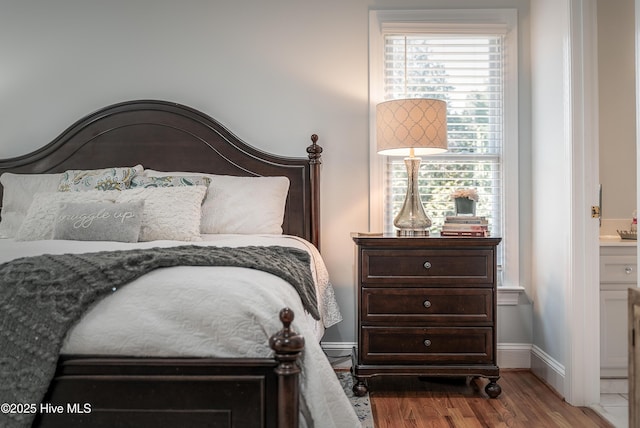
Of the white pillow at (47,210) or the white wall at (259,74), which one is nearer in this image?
the white pillow at (47,210)

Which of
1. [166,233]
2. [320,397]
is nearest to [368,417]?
[320,397]

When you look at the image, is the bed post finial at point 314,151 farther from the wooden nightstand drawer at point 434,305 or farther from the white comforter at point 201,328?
the white comforter at point 201,328

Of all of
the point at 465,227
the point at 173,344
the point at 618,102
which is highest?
the point at 618,102

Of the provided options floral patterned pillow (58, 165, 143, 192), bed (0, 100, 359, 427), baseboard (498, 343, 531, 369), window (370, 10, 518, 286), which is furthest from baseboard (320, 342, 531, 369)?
floral patterned pillow (58, 165, 143, 192)

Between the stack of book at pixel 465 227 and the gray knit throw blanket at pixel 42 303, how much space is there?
1631 millimetres

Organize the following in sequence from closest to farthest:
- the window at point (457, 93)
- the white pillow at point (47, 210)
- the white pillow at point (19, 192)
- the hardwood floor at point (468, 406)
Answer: the hardwood floor at point (468, 406)
the white pillow at point (47, 210)
the white pillow at point (19, 192)
the window at point (457, 93)

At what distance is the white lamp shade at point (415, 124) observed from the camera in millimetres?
2746

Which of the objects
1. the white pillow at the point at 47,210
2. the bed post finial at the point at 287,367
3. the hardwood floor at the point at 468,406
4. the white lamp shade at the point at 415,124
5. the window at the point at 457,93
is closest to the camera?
the bed post finial at the point at 287,367

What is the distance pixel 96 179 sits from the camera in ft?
9.37

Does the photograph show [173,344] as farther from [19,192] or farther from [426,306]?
[19,192]

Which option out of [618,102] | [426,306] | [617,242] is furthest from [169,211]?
[618,102]

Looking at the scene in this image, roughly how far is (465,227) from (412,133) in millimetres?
591

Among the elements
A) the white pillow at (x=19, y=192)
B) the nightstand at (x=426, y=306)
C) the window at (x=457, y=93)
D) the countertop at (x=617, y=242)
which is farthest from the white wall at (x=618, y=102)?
the white pillow at (x=19, y=192)

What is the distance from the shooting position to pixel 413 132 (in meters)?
2.74
